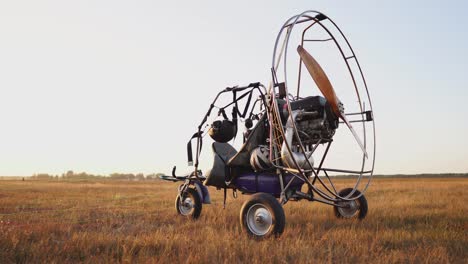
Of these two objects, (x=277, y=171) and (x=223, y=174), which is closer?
(x=277, y=171)

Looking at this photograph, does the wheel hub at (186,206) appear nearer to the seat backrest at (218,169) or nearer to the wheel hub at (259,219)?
the seat backrest at (218,169)

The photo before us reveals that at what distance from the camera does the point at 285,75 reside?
6.55 metres

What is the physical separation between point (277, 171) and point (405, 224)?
3719 mm

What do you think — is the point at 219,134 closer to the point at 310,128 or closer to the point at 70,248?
the point at 310,128

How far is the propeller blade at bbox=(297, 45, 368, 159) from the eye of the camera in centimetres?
712

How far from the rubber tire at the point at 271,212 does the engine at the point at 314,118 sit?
1.49 meters

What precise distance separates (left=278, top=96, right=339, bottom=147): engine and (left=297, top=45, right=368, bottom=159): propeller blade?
12 centimetres

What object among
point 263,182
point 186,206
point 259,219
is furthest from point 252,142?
point 186,206

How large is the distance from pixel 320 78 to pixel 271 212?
3058 millimetres

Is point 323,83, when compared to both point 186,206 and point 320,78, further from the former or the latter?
point 186,206

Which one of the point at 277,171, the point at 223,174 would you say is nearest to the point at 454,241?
the point at 277,171

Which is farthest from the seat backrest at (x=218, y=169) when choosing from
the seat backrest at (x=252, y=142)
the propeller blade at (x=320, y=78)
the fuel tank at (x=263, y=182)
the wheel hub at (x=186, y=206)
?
the propeller blade at (x=320, y=78)

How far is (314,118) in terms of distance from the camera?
7.13m

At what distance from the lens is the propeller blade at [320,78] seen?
7.11 m
